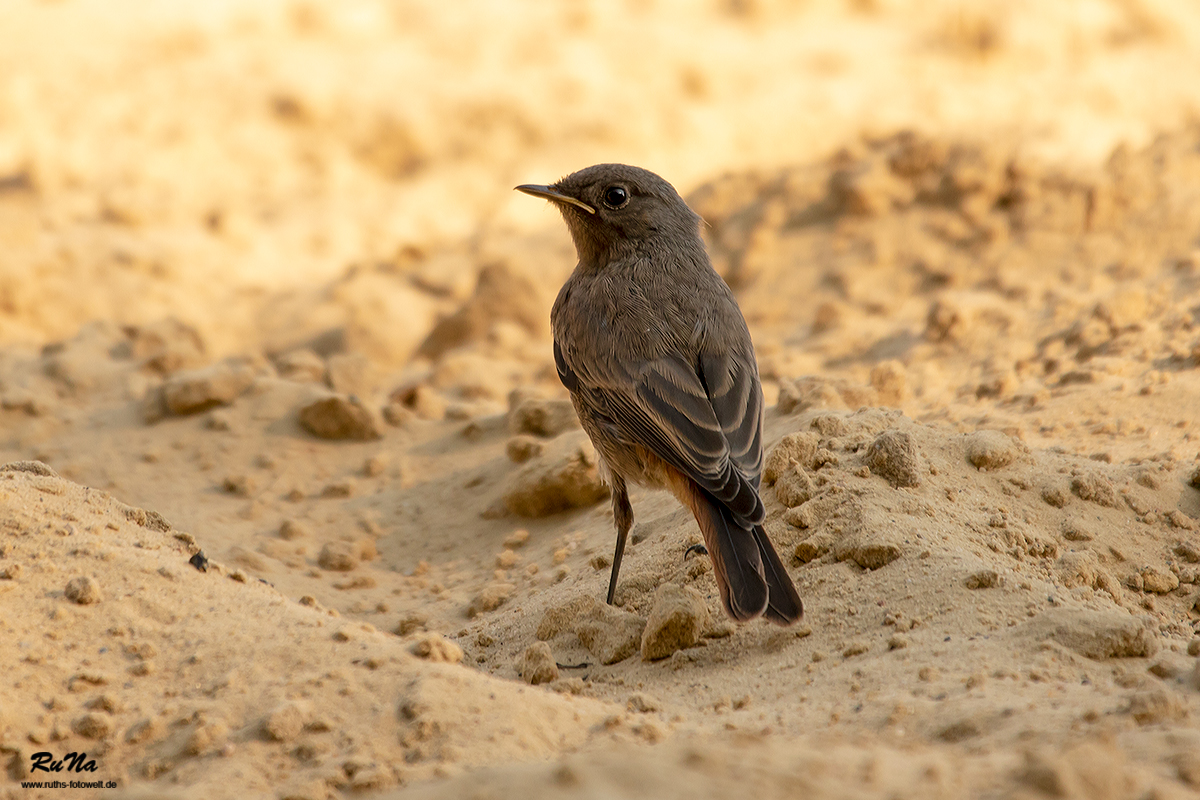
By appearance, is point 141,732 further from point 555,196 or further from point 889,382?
point 889,382

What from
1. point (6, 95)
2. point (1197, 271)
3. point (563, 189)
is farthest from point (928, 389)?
point (6, 95)

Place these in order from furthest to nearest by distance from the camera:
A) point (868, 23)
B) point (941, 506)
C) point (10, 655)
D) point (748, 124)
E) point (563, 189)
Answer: point (868, 23) < point (748, 124) < point (563, 189) < point (941, 506) < point (10, 655)

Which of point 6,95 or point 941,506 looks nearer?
point 941,506

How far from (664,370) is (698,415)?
289 millimetres

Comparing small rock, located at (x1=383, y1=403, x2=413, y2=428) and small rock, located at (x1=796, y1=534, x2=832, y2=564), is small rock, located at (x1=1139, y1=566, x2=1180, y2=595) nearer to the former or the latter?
small rock, located at (x1=796, y1=534, x2=832, y2=564)

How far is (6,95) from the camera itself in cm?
1133

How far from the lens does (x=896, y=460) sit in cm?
435

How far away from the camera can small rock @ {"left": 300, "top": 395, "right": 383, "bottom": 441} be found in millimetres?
6293

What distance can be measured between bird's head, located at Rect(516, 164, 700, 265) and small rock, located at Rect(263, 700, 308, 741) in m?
2.65

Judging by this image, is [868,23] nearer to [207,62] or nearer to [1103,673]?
[207,62]

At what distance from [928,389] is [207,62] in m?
8.61

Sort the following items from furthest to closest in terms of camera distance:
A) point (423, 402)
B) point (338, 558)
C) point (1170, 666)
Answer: point (423, 402) → point (338, 558) → point (1170, 666)

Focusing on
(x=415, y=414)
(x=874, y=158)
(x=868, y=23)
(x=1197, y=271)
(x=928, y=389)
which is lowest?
(x=415, y=414)

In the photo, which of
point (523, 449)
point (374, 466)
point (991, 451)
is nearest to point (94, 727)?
point (523, 449)
